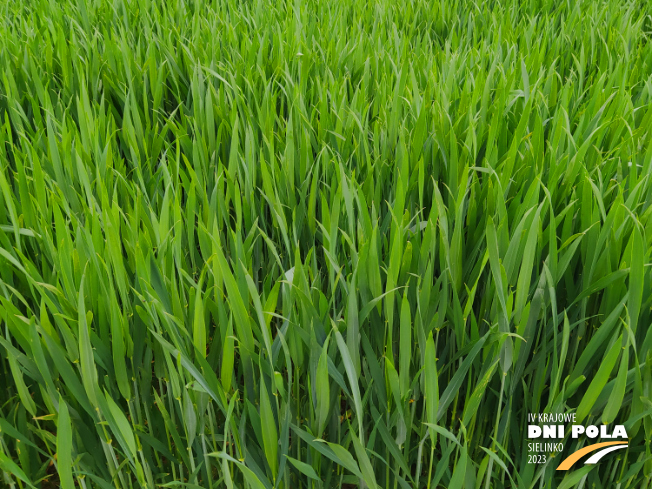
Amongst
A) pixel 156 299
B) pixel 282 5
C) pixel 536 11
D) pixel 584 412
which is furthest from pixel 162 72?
pixel 536 11

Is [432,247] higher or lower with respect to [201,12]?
lower

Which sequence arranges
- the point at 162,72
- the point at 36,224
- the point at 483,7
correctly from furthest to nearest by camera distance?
the point at 483,7 → the point at 162,72 → the point at 36,224

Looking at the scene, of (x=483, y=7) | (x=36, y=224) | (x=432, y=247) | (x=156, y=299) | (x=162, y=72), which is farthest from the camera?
(x=483, y=7)

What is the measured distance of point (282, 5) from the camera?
6.61 ft

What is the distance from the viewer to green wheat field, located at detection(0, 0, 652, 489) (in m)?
0.63

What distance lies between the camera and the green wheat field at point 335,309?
63 centimetres

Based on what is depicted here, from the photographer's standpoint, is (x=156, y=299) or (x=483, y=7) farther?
(x=483, y=7)

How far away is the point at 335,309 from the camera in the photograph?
742 millimetres

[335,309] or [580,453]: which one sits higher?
[335,309]

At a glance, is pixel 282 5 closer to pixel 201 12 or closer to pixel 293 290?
pixel 201 12

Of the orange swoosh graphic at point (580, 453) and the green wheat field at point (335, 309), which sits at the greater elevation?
the green wheat field at point (335, 309)

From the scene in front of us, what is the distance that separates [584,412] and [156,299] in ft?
1.70

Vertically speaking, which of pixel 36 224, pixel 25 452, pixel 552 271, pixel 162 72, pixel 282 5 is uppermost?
pixel 282 5

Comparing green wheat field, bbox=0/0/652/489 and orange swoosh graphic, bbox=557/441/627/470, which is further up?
green wheat field, bbox=0/0/652/489
